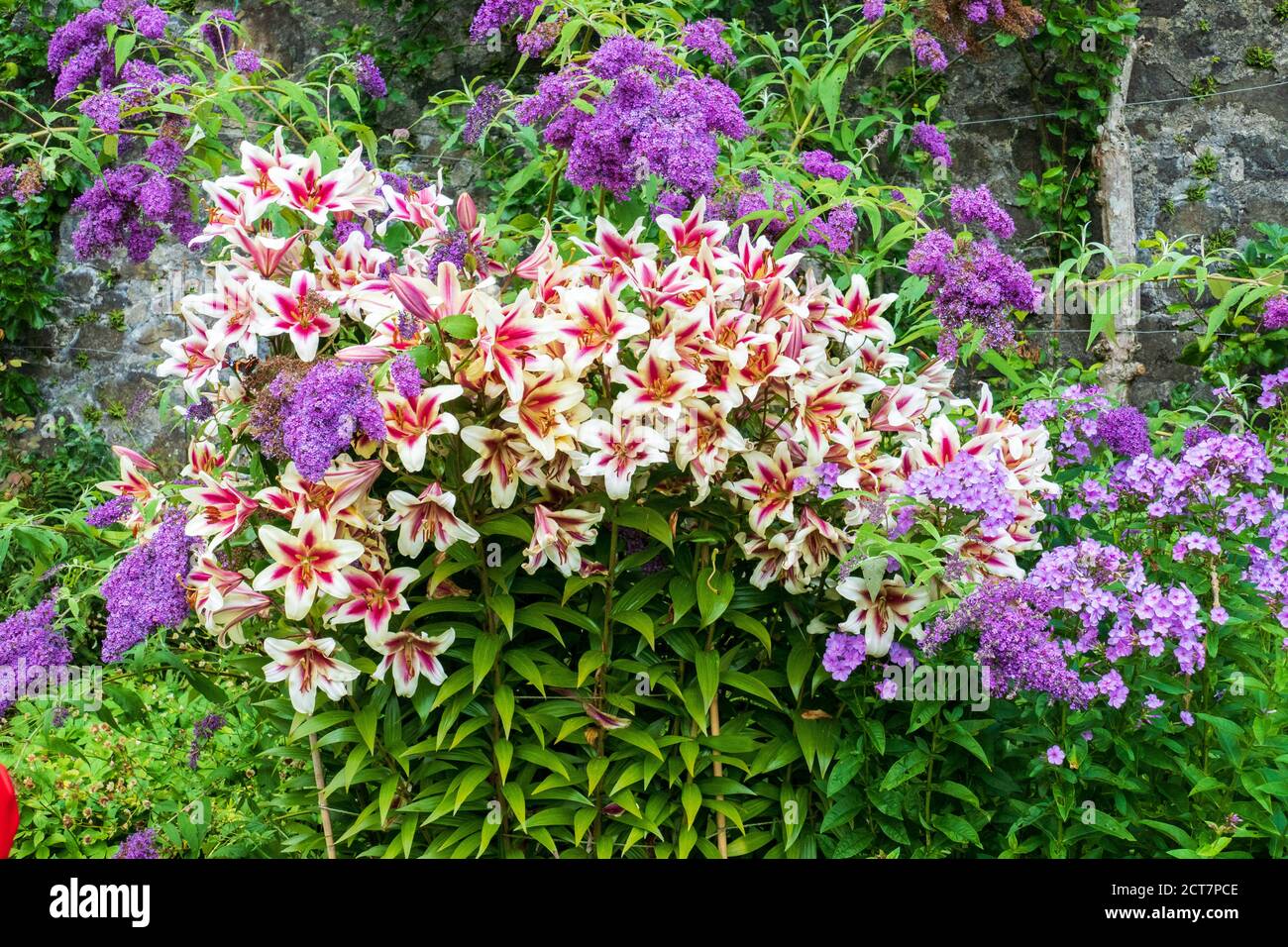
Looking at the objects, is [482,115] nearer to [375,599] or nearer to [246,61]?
[246,61]

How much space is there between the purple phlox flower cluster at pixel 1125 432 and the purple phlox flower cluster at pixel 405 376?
4.52 feet

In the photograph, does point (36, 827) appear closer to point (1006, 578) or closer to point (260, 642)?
point (260, 642)

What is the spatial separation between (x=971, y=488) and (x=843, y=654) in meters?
0.34

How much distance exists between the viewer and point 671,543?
2.07 m

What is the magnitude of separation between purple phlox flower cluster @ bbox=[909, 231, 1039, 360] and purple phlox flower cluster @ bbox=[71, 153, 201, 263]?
5.00 ft

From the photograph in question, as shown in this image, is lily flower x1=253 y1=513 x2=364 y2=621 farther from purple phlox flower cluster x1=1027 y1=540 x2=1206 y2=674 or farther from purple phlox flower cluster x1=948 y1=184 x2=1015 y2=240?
purple phlox flower cluster x1=948 y1=184 x2=1015 y2=240

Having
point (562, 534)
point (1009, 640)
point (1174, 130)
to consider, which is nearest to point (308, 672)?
point (562, 534)

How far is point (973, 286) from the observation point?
7.88 feet

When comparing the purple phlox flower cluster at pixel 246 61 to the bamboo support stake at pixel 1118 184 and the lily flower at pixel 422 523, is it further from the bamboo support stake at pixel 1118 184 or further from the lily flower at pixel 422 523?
the bamboo support stake at pixel 1118 184

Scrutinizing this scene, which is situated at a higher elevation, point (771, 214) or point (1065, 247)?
point (1065, 247)

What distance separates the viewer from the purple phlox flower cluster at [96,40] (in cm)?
293

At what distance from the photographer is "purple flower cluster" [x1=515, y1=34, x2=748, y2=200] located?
93.3 inches
